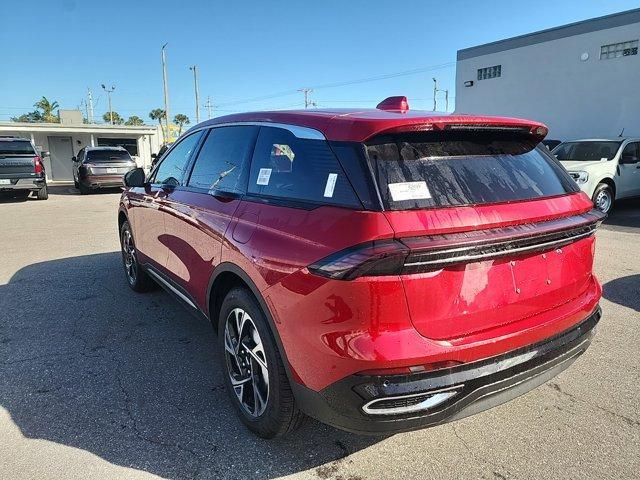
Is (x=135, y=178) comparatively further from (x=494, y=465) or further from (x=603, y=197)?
(x=603, y=197)

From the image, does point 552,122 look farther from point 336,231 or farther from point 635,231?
point 336,231

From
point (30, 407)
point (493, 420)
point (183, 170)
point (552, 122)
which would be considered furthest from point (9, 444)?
point (552, 122)

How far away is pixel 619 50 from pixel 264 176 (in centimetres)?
1987

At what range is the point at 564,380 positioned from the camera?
3.16 m

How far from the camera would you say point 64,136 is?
90.9 feet

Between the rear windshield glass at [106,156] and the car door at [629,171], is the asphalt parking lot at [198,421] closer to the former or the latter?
the car door at [629,171]

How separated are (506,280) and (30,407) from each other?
2913 millimetres

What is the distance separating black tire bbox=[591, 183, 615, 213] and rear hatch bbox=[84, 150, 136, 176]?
14583mm

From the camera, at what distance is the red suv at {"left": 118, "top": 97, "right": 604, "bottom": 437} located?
185 cm

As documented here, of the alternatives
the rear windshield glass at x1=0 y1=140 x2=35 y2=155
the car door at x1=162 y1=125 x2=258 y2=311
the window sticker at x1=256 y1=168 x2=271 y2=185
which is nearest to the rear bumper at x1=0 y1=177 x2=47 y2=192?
the rear windshield glass at x1=0 y1=140 x2=35 y2=155

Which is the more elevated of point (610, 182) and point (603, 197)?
point (610, 182)

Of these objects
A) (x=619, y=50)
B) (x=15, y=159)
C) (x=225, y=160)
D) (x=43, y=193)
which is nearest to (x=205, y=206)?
(x=225, y=160)

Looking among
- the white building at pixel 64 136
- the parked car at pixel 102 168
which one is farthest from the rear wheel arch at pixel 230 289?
the white building at pixel 64 136

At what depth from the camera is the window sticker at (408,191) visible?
76.5 inches
